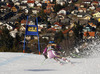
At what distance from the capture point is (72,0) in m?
137

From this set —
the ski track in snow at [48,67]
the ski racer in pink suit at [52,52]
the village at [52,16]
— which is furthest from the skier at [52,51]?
the village at [52,16]

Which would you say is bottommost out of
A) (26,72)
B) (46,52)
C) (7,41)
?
(7,41)

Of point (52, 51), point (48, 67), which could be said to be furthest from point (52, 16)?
point (48, 67)

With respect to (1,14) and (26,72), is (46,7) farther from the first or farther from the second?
(26,72)

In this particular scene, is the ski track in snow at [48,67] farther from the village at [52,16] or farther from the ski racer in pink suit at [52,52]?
the village at [52,16]

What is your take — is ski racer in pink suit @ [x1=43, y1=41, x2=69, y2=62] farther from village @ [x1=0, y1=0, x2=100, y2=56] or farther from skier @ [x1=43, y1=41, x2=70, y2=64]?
village @ [x1=0, y1=0, x2=100, y2=56]

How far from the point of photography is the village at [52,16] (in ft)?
279

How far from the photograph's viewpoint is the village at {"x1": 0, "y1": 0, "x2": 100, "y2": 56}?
8489 cm

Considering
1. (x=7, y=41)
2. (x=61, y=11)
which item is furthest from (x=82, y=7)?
(x=7, y=41)

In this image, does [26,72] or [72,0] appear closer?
[26,72]

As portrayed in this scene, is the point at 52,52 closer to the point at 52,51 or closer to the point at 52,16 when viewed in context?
the point at 52,51

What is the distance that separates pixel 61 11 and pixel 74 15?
6508mm

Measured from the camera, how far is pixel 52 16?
11038 centimetres

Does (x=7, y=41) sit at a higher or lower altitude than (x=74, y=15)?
higher
